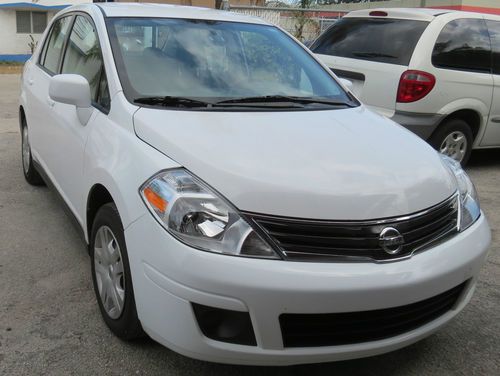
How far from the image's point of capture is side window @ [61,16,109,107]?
319cm

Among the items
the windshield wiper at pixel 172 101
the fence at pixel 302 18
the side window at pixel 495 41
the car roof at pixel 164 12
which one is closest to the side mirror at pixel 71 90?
the windshield wiper at pixel 172 101

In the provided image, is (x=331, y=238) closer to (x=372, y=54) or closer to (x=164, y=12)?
(x=164, y=12)

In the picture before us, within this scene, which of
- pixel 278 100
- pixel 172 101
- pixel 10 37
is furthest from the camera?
pixel 10 37

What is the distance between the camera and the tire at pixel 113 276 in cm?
250

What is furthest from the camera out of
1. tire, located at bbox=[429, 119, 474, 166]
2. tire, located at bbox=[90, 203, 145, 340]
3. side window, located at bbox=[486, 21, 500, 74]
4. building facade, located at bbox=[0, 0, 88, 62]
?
building facade, located at bbox=[0, 0, 88, 62]

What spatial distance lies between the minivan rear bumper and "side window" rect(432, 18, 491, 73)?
539 mm

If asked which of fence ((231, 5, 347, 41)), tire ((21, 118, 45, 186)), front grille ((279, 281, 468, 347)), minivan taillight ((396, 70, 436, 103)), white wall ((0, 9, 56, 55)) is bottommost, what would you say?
white wall ((0, 9, 56, 55))

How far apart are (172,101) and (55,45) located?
196cm

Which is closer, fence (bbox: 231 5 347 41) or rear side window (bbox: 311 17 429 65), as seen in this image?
rear side window (bbox: 311 17 429 65)

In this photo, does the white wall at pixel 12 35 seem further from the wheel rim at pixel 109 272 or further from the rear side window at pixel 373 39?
the wheel rim at pixel 109 272

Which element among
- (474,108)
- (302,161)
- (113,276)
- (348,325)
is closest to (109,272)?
(113,276)

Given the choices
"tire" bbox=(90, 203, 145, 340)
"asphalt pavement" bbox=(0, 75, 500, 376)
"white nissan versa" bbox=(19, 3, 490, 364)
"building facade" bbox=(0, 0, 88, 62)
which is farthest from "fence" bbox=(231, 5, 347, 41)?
"building facade" bbox=(0, 0, 88, 62)

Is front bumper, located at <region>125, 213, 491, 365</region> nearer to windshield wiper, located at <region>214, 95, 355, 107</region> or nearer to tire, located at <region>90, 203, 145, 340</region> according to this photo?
tire, located at <region>90, 203, 145, 340</region>

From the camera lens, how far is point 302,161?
243cm
